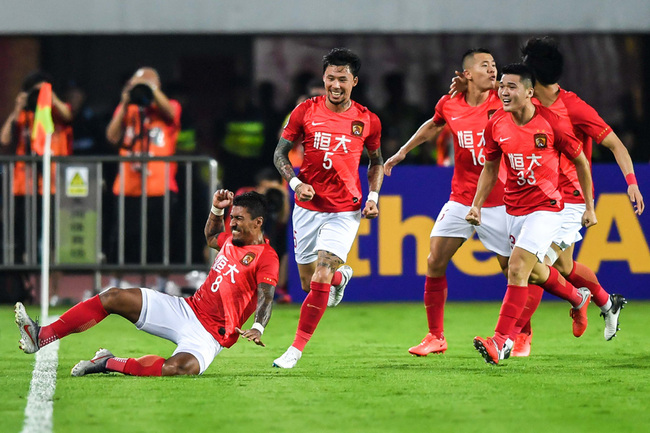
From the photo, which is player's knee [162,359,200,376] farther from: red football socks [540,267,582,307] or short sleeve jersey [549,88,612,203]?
short sleeve jersey [549,88,612,203]

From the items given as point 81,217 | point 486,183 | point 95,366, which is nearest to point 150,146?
point 81,217

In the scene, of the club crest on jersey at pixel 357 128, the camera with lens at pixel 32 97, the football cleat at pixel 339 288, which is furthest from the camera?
the camera with lens at pixel 32 97

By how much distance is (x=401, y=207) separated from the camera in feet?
40.4

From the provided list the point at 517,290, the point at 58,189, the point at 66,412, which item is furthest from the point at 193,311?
the point at 58,189

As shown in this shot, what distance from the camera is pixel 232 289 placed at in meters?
7.13

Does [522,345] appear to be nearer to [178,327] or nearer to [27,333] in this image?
[178,327]

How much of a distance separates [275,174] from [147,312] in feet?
19.4

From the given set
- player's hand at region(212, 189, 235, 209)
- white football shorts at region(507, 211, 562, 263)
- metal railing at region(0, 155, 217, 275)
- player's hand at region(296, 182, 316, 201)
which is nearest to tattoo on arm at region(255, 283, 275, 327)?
player's hand at region(212, 189, 235, 209)

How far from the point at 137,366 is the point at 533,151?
2.89 metres

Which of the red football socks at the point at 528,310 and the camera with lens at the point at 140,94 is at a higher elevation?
the camera with lens at the point at 140,94

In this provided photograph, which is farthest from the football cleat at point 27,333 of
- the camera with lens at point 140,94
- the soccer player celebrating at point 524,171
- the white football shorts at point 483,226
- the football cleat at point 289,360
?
the camera with lens at point 140,94

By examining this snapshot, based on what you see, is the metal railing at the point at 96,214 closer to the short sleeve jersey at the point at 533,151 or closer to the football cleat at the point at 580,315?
the football cleat at the point at 580,315

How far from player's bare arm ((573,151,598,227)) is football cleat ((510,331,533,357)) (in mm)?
934

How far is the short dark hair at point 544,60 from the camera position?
8.16 metres
